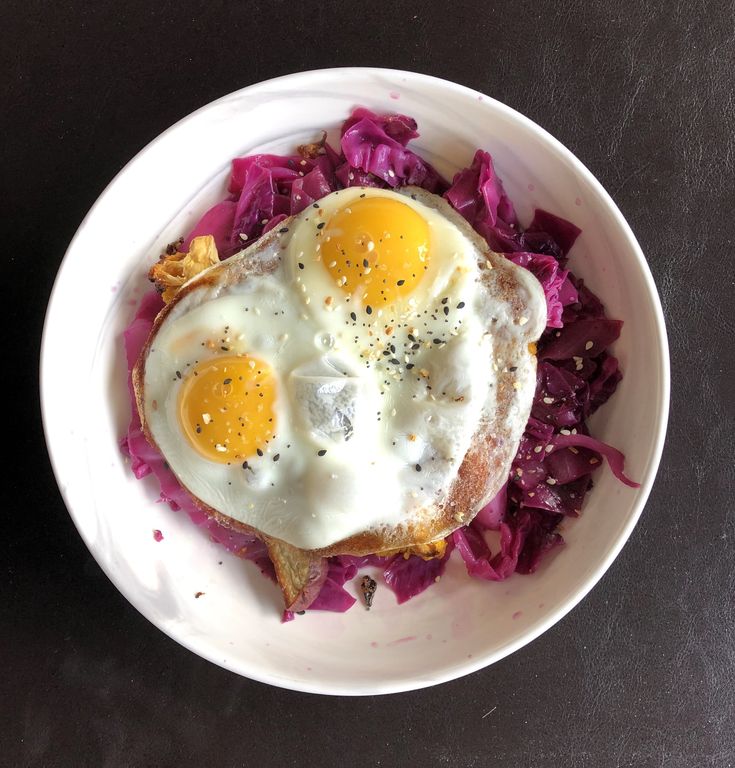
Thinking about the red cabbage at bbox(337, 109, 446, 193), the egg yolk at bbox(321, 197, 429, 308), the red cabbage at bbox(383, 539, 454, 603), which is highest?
the red cabbage at bbox(337, 109, 446, 193)

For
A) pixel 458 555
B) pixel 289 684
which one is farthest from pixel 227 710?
pixel 458 555

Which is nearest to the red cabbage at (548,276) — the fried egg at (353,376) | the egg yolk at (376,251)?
the fried egg at (353,376)

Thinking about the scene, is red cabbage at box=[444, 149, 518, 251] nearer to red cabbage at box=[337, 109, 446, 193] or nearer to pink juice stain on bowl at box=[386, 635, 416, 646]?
red cabbage at box=[337, 109, 446, 193]

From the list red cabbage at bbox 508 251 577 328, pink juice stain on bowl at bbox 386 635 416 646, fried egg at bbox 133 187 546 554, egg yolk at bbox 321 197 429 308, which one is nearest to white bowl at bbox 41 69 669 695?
pink juice stain on bowl at bbox 386 635 416 646

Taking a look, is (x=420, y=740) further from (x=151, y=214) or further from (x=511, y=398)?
(x=151, y=214)

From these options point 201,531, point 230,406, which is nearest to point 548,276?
point 230,406

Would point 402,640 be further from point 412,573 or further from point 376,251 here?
point 376,251
